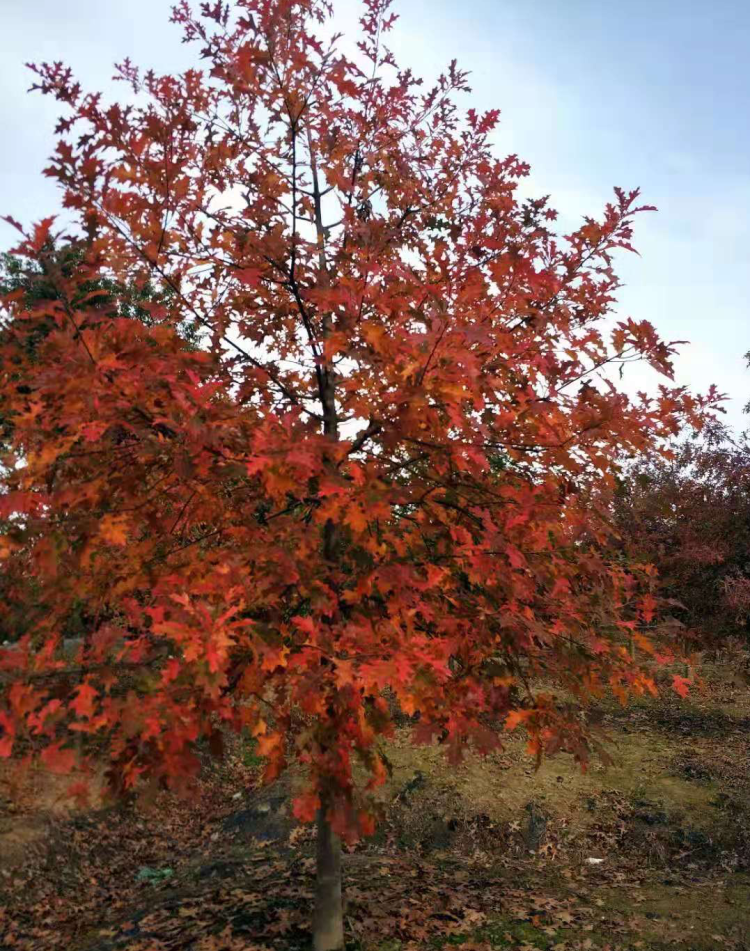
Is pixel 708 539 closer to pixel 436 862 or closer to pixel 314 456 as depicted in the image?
pixel 436 862

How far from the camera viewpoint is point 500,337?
14.6 ft

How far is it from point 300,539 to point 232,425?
78 centimetres

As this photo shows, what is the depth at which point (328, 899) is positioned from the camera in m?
6.07

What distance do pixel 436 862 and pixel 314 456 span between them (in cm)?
676

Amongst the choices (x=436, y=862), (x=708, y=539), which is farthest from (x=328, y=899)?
(x=708, y=539)

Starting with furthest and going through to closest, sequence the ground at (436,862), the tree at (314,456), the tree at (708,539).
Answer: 1. the tree at (708,539)
2. the ground at (436,862)
3. the tree at (314,456)

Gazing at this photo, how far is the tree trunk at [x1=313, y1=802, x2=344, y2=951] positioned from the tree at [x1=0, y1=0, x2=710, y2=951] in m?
0.02

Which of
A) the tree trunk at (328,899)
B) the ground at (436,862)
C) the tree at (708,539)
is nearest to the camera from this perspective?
the tree trunk at (328,899)

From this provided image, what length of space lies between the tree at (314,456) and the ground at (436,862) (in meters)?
1.48

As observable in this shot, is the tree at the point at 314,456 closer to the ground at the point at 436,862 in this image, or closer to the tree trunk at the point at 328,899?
the tree trunk at the point at 328,899

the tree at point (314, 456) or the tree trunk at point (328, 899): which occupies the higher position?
the tree at point (314, 456)

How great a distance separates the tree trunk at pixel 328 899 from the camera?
19.7 ft

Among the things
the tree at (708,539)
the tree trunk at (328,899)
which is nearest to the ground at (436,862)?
the tree trunk at (328,899)

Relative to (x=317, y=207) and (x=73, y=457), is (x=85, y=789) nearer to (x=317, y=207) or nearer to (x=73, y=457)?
(x=73, y=457)
